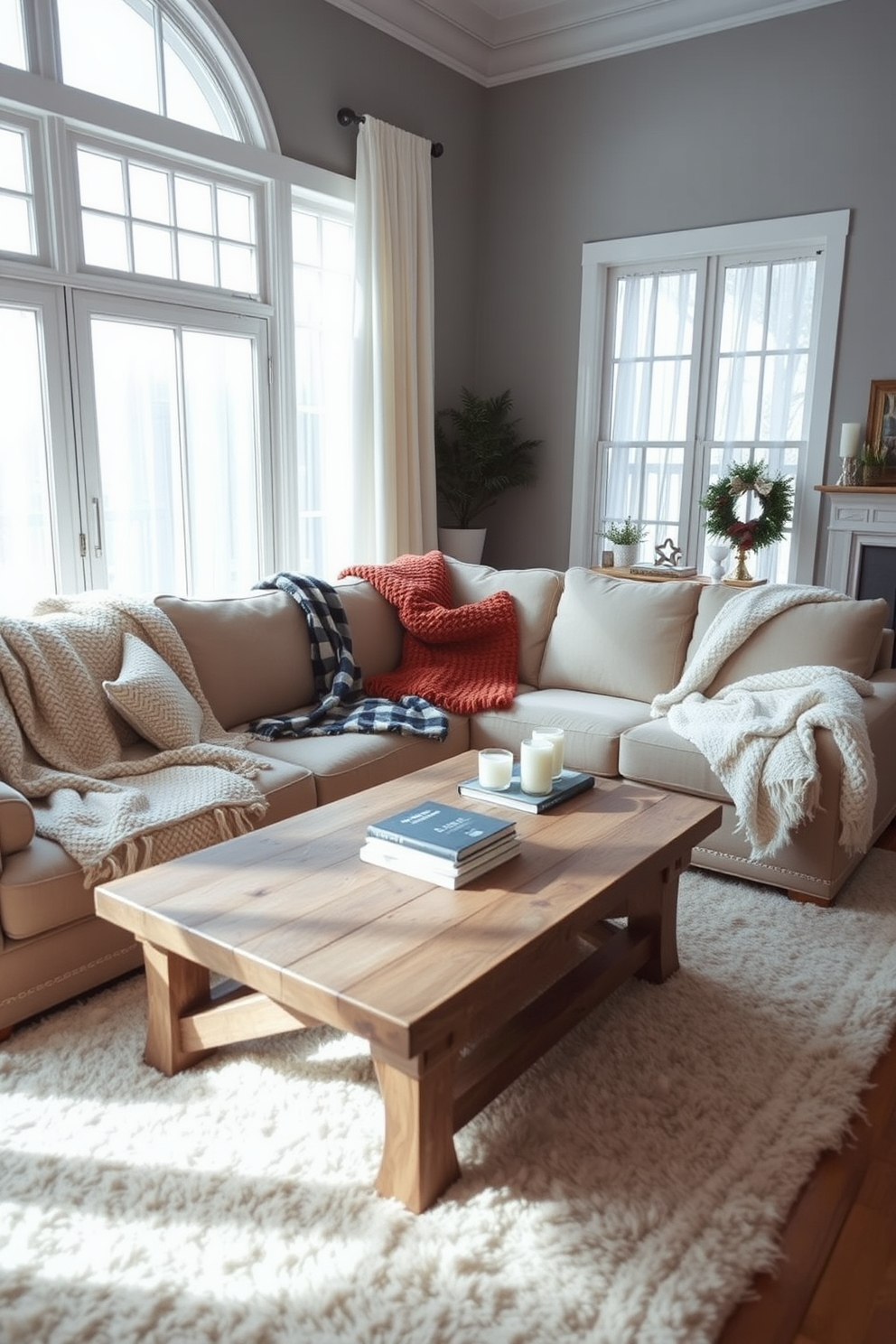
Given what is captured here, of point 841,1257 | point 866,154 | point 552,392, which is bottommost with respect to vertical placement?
point 841,1257

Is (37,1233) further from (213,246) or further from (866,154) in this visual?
(866,154)

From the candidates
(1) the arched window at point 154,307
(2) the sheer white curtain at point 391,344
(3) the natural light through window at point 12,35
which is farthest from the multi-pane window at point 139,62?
(2) the sheer white curtain at point 391,344

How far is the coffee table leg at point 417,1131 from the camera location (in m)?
1.53

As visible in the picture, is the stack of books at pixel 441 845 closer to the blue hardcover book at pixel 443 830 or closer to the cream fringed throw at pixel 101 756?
the blue hardcover book at pixel 443 830

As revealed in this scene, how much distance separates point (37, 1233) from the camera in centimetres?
154

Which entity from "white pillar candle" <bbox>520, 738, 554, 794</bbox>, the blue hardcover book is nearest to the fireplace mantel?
"white pillar candle" <bbox>520, 738, 554, 794</bbox>

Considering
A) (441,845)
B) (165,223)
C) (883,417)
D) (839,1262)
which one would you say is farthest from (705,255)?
(839,1262)

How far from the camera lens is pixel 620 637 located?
136 inches

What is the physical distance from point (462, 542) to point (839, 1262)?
408 cm

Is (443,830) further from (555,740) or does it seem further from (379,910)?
(555,740)

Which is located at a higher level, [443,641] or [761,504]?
[761,504]

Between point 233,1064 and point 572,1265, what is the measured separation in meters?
0.80

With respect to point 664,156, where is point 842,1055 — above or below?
below

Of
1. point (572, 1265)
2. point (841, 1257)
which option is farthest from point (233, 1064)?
point (841, 1257)
